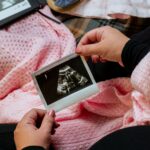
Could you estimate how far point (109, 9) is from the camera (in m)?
1.21

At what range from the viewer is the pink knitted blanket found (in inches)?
34.5

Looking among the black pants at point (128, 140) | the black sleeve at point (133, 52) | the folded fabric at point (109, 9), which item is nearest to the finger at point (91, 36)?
the black sleeve at point (133, 52)

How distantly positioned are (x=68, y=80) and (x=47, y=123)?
0.16m

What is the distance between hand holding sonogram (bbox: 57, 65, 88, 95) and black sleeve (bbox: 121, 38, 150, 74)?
0.13m

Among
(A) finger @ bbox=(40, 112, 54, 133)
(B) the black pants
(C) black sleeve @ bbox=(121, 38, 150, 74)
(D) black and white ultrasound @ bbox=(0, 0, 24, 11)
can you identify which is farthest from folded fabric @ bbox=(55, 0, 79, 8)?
(B) the black pants

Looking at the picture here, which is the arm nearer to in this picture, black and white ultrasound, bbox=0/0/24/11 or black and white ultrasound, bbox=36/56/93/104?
black and white ultrasound, bbox=36/56/93/104

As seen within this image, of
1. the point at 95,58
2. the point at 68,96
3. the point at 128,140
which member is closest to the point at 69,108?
the point at 68,96

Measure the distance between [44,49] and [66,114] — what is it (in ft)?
0.94

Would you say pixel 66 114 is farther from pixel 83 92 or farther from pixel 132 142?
pixel 132 142

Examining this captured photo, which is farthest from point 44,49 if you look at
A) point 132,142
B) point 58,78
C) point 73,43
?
point 132,142

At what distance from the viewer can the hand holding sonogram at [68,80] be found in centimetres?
94

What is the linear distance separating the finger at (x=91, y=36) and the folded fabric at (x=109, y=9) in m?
0.23

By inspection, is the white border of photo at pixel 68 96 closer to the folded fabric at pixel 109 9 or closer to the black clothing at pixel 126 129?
the black clothing at pixel 126 129

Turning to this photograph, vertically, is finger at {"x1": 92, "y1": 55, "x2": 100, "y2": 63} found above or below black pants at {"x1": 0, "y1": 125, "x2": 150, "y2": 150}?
above
